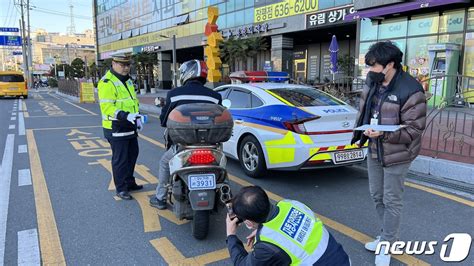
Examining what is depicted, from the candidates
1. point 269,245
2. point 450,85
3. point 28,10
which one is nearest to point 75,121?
point 450,85

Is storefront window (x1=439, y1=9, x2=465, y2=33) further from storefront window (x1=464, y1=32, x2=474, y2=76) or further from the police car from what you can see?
the police car

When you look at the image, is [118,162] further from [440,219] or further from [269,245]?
[440,219]

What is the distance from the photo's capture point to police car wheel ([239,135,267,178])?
216 inches

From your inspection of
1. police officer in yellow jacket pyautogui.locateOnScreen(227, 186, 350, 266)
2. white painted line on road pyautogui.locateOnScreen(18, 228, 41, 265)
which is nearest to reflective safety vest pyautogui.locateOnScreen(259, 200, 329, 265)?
police officer in yellow jacket pyautogui.locateOnScreen(227, 186, 350, 266)

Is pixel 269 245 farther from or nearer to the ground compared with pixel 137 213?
farther from the ground

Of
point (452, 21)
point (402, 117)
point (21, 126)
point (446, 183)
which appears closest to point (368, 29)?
point (452, 21)

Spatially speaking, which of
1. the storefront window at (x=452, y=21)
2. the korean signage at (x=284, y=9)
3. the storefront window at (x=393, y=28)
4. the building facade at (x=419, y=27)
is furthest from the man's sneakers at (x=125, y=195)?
the korean signage at (x=284, y=9)

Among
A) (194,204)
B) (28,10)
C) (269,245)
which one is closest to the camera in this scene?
(269,245)

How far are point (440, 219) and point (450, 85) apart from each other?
5.54 metres

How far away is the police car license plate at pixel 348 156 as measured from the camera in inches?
195

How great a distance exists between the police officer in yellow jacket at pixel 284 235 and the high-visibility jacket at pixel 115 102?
112 inches

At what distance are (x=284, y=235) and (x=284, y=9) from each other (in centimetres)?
2373

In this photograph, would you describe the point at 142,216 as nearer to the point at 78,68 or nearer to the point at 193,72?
the point at 193,72

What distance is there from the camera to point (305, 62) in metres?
29.8
